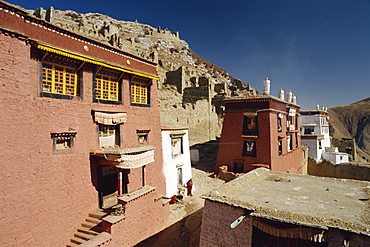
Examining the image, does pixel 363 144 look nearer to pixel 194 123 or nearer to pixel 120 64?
pixel 194 123

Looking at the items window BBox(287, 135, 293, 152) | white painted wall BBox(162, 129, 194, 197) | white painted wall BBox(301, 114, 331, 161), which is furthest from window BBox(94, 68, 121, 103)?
white painted wall BBox(301, 114, 331, 161)

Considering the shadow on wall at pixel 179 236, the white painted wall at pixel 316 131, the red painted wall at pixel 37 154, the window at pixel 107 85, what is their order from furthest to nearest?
the white painted wall at pixel 316 131 < the window at pixel 107 85 < the shadow on wall at pixel 179 236 < the red painted wall at pixel 37 154

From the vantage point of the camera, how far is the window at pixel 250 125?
64.2ft

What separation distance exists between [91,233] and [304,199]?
312 inches

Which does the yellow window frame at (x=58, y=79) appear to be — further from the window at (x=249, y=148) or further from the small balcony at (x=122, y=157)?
the window at (x=249, y=148)

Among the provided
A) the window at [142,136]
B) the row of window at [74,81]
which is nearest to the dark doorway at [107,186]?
the window at [142,136]

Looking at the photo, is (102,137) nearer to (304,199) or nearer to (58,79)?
(58,79)

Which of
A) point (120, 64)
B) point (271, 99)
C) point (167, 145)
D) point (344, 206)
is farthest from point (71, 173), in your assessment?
point (271, 99)

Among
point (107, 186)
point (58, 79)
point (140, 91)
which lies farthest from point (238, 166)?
point (58, 79)

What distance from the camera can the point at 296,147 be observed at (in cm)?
2502

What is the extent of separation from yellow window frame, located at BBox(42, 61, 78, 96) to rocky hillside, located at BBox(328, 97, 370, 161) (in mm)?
88766

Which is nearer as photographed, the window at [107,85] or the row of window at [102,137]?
the row of window at [102,137]

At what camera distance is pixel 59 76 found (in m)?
8.59

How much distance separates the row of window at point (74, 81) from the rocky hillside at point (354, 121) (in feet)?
283
